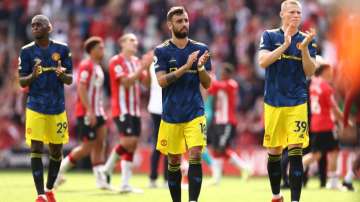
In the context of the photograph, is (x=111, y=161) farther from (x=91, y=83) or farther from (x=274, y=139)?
(x=274, y=139)

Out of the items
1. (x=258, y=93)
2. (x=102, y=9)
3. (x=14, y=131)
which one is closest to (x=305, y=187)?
(x=258, y=93)

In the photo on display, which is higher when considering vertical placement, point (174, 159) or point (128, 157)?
point (174, 159)

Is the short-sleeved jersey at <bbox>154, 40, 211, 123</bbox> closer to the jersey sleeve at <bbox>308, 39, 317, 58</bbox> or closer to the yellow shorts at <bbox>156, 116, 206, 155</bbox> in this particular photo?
the yellow shorts at <bbox>156, 116, 206, 155</bbox>

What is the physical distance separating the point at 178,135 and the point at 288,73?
63.5 inches

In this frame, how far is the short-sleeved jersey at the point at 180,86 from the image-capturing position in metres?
9.77

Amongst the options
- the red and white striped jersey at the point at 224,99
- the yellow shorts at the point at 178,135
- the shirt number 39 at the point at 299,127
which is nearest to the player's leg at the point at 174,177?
the yellow shorts at the point at 178,135

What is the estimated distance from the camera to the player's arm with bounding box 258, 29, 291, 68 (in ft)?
32.4

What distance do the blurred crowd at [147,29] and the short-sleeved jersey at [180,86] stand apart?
1366 centimetres

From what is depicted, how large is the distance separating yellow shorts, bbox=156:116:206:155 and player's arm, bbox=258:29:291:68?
1067 millimetres

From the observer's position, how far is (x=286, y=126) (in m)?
10.3

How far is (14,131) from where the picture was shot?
23.5 meters

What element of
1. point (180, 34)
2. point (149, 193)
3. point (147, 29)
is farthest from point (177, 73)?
point (147, 29)

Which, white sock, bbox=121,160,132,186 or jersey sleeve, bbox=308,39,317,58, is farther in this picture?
white sock, bbox=121,160,132,186

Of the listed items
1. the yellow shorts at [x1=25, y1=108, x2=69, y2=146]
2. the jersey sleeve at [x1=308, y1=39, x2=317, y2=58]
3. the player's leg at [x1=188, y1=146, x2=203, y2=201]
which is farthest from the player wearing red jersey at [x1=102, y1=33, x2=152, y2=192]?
the player's leg at [x1=188, y1=146, x2=203, y2=201]
